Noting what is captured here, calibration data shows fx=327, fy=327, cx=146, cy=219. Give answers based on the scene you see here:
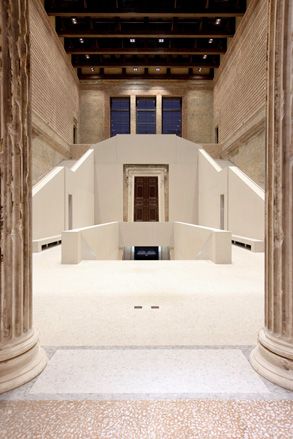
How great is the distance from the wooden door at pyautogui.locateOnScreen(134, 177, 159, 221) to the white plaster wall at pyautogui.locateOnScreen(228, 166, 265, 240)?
891 centimetres

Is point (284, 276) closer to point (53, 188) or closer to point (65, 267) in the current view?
point (65, 267)

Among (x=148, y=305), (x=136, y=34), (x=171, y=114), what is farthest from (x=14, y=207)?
(x=171, y=114)

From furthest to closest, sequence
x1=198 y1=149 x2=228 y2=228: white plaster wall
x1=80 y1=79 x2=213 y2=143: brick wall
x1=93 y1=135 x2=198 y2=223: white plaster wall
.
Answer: x1=80 y1=79 x2=213 y2=143: brick wall, x1=93 y1=135 x2=198 y2=223: white plaster wall, x1=198 y1=149 x2=228 y2=228: white plaster wall

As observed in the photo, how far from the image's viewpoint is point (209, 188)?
1362cm

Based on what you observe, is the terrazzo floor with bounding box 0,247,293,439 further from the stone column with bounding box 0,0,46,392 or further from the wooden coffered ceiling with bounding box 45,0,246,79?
the wooden coffered ceiling with bounding box 45,0,246,79

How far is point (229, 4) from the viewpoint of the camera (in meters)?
12.9

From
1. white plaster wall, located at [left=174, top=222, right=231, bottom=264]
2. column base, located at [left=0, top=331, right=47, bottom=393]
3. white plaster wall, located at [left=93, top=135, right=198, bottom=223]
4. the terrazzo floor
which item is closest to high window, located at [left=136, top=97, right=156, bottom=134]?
white plaster wall, located at [left=93, top=135, right=198, bottom=223]

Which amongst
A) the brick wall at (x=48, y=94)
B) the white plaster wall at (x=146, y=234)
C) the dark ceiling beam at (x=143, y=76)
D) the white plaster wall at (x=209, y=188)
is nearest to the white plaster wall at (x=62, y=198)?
the brick wall at (x=48, y=94)

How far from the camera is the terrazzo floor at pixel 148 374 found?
1.53 metres

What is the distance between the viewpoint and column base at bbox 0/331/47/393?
1.81 meters

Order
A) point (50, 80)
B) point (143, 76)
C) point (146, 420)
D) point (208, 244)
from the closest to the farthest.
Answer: point (146, 420) → point (208, 244) → point (50, 80) → point (143, 76)

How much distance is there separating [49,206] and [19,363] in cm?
896

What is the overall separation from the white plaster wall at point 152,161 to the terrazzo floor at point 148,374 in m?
12.0

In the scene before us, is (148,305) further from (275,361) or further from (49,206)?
(49,206)
